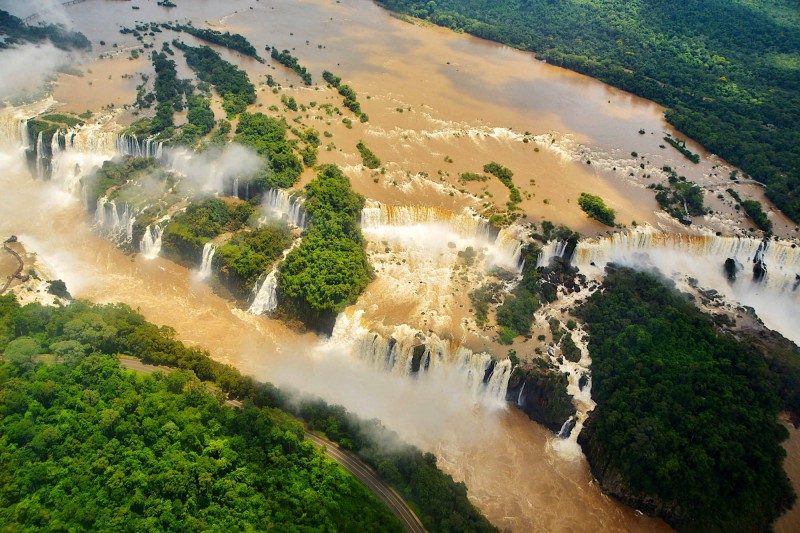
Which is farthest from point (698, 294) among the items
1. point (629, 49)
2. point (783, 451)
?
point (629, 49)

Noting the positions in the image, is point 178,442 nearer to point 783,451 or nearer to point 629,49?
point 783,451

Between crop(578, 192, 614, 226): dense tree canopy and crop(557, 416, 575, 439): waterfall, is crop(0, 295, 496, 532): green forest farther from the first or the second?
crop(578, 192, 614, 226): dense tree canopy

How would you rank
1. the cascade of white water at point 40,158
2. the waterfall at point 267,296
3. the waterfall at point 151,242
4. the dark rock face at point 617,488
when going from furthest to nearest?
the cascade of white water at point 40,158
the waterfall at point 151,242
the waterfall at point 267,296
the dark rock face at point 617,488

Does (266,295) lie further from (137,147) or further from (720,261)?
(720,261)

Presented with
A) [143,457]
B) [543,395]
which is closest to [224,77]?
[143,457]

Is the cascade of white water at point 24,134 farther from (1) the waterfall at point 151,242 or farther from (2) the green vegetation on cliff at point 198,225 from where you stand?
(2) the green vegetation on cliff at point 198,225

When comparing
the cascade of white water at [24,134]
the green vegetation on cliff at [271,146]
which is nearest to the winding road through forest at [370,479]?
the green vegetation on cliff at [271,146]
